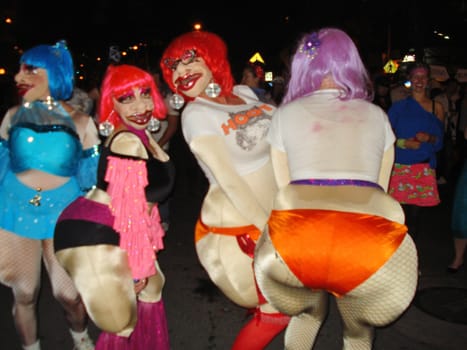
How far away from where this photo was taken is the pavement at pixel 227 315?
305 centimetres

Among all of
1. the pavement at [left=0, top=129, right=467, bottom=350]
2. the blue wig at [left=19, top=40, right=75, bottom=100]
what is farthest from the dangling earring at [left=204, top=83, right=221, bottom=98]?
the pavement at [left=0, top=129, right=467, bottom=350]

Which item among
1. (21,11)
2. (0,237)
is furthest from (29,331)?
(21,11)

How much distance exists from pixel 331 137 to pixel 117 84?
1170mm

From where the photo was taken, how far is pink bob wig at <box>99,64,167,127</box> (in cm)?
223

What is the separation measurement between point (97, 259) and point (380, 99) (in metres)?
6.88

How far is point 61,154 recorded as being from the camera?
2.41 m

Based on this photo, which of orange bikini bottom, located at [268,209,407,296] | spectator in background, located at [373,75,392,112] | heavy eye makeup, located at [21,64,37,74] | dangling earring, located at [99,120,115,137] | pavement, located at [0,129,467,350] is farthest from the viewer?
spectator in background, located at [373,75,392,112]

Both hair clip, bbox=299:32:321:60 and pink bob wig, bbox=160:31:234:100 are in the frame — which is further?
pink bob wig, bbox=160:31:234:100

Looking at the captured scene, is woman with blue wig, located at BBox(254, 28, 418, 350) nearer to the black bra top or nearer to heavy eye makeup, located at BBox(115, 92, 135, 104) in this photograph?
the black bra top

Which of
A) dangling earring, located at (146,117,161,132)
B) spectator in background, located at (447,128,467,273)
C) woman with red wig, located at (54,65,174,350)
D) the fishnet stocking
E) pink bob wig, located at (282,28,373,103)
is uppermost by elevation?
pink bob wig, located at (282,28,373,103)

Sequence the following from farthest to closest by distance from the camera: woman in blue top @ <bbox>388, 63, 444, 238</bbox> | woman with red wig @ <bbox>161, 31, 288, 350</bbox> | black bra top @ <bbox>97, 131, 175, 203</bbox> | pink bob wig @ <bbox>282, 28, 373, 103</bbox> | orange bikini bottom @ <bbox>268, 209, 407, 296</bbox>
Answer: woman in blue top @ <bbox>388, 63, 444, 238</bbox>, black bra top @ <bbox>97, 131, 175, 203</bbox>, woman with red wig @ <bbox>161, 31, 288, 350</bbox>, pink bob wig @ <bbox>282, 28, 373, 103</bbox>, orange bikini bottom @ <bbox>268, 209, 407, 296</bbox>

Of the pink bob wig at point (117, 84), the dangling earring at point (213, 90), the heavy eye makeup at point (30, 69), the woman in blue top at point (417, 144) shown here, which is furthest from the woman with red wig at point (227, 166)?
the woman in blue top at point (417, 144)

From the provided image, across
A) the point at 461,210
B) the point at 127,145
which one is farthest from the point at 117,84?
the point at 461,210

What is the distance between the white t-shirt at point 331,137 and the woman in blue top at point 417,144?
224 centimetres
